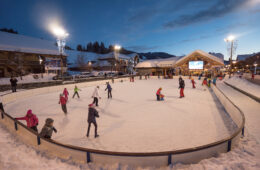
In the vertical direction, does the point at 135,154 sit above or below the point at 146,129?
above

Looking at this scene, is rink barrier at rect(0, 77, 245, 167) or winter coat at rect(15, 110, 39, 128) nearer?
rink barrier at rect(0, 77, 245, 167)

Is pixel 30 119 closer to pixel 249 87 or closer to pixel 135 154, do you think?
pixel 135 154

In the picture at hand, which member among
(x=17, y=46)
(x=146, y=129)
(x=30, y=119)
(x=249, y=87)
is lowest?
(x=146, y=129)

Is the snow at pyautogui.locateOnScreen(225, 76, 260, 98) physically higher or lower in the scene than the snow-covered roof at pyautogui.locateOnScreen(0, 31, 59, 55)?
lower

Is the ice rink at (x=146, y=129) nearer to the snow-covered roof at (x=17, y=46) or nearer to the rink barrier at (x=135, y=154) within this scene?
the rink barrier at (x=135, y=154)

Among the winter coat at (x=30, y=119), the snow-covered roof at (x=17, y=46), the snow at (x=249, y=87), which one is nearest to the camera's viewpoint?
the winter coat at (x=30, y=119)

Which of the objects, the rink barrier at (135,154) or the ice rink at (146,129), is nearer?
the rink barrier at (135,154)

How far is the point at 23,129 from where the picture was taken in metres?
4.35

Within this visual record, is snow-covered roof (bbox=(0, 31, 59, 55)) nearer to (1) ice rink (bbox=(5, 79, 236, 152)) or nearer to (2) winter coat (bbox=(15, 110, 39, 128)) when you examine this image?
(1) ice rink (bbox=(5, 79, 236, 152))

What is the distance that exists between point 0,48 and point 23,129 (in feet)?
83.7

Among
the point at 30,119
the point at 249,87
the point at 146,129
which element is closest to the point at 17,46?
the point at 30,119

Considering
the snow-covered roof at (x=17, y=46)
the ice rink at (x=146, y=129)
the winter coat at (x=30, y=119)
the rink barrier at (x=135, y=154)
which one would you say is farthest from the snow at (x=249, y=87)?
the snow-covered roof at (x=17, y=46)

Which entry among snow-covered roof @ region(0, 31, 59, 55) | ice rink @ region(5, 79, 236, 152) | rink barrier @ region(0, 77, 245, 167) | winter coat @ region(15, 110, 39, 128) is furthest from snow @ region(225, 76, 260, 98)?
snow-covered roof @ region(0, 31, 59, 55)

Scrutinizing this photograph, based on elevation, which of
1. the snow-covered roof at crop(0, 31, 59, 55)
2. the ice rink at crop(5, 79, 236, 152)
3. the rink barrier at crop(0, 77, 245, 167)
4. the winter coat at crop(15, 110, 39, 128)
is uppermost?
the snow-covered roof at crop(0, 31, 59, 55)
